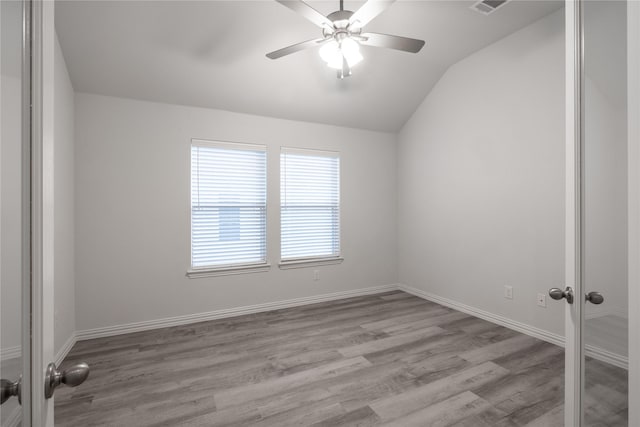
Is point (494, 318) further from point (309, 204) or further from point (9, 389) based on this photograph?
point (9, 389)

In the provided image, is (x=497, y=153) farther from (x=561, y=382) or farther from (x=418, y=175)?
(x=561, y=382)

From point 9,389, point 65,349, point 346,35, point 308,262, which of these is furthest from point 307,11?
point 65,349

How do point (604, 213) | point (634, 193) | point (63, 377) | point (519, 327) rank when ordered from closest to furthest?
point (63, 377) < point (634, 193) < point (604, 213) < point (519, 327)

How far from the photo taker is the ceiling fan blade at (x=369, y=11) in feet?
5.69

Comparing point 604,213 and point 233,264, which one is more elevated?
point 604,213

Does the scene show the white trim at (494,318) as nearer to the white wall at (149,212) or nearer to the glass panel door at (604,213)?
the white wall at (149,212)

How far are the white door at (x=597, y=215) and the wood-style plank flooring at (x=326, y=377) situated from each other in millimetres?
51

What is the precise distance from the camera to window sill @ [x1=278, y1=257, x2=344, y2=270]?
12.7ft

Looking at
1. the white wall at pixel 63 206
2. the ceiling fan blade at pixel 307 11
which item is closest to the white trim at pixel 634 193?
the ceiling fan blade at pixel 307 11

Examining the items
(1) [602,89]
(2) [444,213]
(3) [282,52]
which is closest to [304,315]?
(2) [444,213]

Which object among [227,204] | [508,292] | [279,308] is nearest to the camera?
[508,292]

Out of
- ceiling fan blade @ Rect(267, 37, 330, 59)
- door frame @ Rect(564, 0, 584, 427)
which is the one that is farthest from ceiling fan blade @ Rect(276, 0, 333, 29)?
door frame @ Rect(564, 0, 584, 427)

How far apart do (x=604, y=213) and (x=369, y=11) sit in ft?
5.28

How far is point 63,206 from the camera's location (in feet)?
8.48
